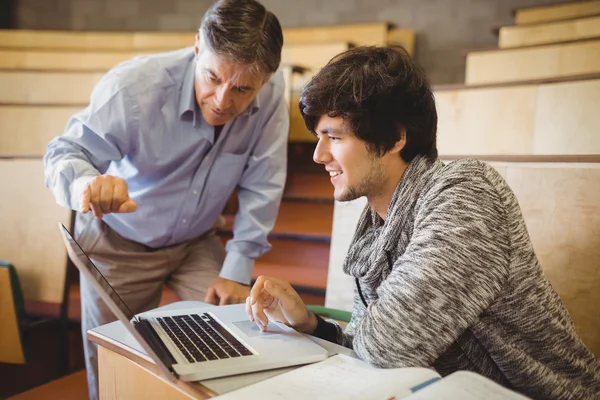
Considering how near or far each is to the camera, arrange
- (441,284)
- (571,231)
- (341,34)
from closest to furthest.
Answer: (441,284), (571,231), (341,34)

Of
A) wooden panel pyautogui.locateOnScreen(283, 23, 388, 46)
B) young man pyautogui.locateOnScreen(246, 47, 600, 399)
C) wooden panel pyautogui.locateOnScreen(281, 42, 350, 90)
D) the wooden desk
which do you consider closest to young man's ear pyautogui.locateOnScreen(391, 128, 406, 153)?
young man pyautogui.locateOnScreen(246, 47, 600, 399)

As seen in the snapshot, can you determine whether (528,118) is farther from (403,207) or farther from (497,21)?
(497,21)

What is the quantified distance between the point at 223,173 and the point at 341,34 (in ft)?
6.25

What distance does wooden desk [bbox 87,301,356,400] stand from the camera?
47 centimetres

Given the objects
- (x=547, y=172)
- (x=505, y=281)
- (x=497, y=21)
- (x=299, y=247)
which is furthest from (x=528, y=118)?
(x=497, y=21)

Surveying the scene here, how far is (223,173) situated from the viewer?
3.53ft

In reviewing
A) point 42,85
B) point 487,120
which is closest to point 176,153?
point 487,120

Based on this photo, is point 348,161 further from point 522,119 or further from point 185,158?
point 522,119

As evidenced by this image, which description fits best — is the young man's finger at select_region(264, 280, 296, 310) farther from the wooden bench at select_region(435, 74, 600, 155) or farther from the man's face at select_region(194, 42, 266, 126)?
the wooden bench at select_region(435, 74, 600, 155)

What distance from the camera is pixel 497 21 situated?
8.73 ft

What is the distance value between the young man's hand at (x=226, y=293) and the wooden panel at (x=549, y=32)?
167 centimetres

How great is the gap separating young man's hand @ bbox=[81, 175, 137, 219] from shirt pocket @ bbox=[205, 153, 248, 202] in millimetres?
382

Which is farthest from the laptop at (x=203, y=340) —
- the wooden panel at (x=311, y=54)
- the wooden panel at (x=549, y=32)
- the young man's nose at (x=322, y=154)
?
the wooden panel at (x=549, y=32)

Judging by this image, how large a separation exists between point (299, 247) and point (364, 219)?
3.31 ft
